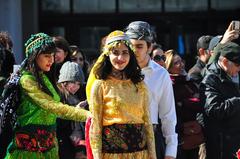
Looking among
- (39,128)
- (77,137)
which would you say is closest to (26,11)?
(77,137)

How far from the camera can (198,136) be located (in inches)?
247

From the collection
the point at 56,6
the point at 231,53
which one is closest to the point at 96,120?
the point at 231,53

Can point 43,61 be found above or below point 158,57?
above

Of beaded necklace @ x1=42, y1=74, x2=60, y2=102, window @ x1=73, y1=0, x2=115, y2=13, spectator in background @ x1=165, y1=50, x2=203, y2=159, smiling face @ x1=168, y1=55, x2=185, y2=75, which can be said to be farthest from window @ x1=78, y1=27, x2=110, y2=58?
beaded necklace @ x1=42, y1=74, x2=60, y2=102

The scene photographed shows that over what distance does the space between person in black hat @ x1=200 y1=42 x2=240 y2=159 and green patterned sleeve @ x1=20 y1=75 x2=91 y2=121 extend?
1.62m

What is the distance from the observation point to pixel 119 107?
14.7 ft

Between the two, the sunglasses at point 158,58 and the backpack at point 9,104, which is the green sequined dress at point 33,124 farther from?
the sunglasses at point 158,58

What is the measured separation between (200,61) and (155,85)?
2.78m

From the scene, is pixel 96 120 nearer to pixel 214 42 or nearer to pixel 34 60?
pixel 34 60

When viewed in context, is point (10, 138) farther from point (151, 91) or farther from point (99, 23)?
point (99, 23)

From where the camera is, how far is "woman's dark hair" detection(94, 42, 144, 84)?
4.57m

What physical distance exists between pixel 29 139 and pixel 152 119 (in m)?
1.07

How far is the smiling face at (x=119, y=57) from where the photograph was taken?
15.0ft

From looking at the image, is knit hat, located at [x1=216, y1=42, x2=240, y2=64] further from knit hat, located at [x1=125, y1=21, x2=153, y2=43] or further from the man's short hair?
knit hat, located at [x1=125, y1=21, x2=153, y2=43]
